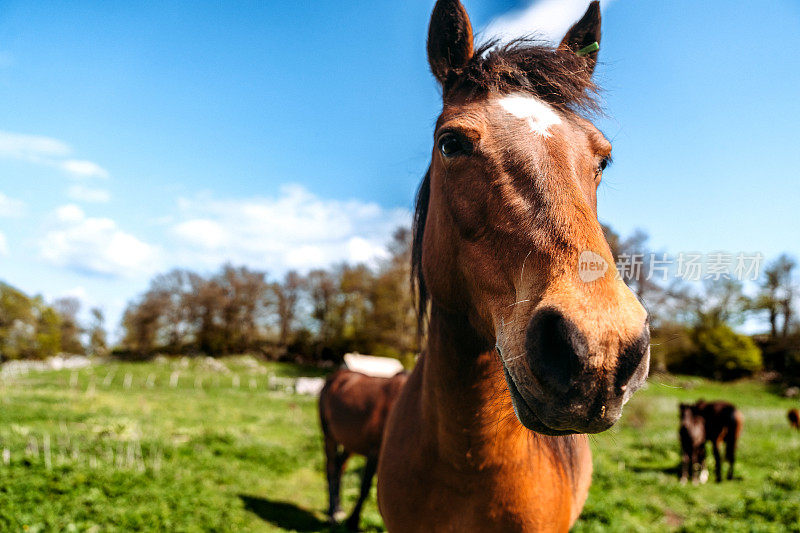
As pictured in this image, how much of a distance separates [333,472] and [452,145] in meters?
7.08

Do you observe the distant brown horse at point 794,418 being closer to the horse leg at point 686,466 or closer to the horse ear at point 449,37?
the horse leg at point 686,466

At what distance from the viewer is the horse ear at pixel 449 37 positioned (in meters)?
2.01

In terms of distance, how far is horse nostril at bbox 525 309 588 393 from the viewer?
106 cm

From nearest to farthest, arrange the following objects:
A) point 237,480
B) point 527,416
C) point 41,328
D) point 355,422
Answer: point 527,416 < point 355,422 < point 237,480 < point 41,328

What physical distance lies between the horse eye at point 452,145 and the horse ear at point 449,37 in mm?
538

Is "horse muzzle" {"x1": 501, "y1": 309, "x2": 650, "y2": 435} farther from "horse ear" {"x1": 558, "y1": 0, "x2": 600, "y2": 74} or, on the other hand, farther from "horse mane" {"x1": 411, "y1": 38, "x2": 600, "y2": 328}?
"horse ear" {"x1": 558, "y1": 0, "x2": 600, "y2": 74}

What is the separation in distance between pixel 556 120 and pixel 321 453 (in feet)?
35.2

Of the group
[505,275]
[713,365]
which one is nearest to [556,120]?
[505,275]

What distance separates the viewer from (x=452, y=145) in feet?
5.72

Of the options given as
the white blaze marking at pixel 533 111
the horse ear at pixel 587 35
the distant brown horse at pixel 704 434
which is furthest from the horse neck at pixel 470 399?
the distant brown horse at pixel 704 434

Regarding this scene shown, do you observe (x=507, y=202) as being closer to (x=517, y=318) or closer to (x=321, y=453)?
(x=517, y=318)

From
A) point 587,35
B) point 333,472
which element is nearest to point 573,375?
point 587,35

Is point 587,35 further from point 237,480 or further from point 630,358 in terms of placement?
point 237,480

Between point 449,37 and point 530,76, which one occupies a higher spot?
point 449,37
